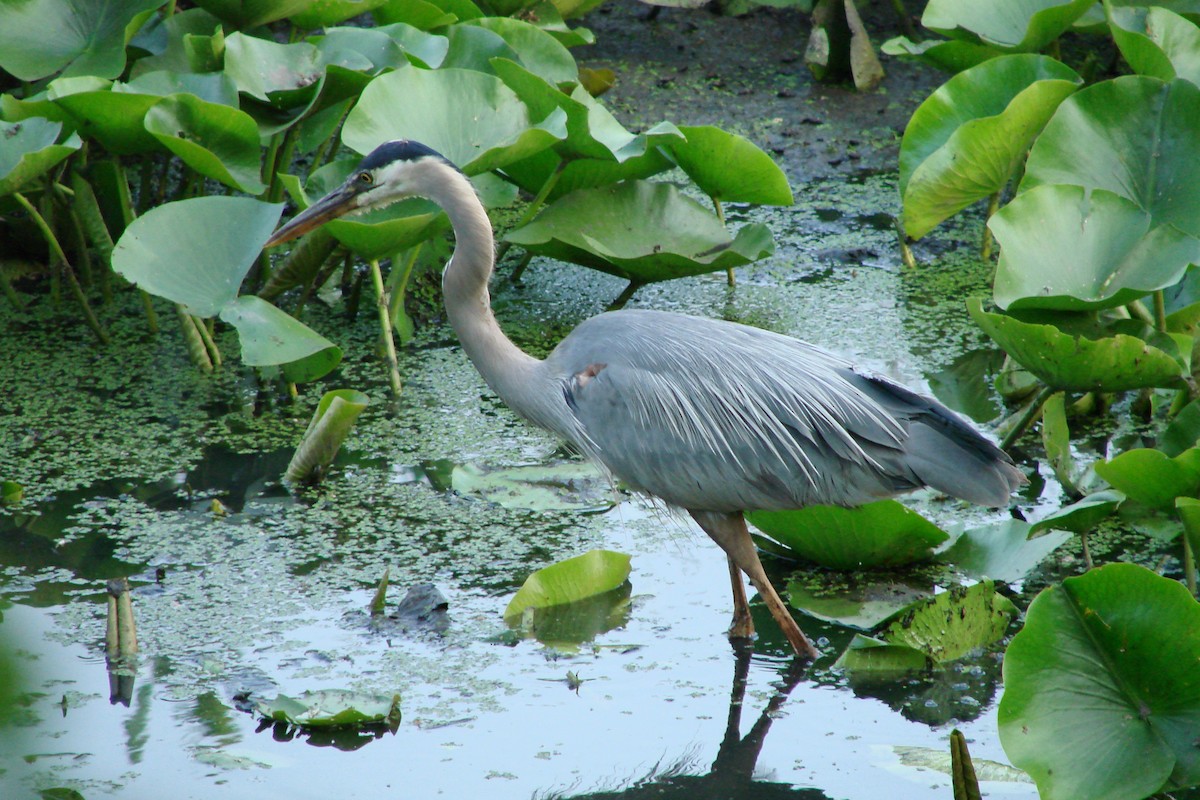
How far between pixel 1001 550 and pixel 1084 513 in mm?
381

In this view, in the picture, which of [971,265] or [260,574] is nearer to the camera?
[260,574]

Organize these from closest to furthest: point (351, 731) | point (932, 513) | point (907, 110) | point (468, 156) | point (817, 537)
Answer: point (351, 731) < point (817, 537) < point (932, 513) < point (468, 156) < point (907, 110)

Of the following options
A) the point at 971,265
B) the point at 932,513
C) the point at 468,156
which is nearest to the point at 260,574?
the point at 468,156

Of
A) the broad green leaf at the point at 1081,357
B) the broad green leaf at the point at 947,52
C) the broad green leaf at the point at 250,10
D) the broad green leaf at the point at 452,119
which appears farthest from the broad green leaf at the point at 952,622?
the broad green leaf at the point at 250,10

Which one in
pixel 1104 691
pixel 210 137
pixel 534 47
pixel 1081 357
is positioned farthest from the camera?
pixel 534 47

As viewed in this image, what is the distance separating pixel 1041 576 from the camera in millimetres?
3342

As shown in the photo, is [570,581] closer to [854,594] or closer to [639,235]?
[854,594]

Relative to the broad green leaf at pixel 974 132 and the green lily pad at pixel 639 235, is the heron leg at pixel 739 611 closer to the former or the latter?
the green lily pad at pixel 639 235

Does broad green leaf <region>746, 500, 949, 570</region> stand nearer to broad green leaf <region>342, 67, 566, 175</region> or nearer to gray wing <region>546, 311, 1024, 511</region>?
gray wing <region>546, 311, 1024, 511</region>

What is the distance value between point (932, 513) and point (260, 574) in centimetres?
194

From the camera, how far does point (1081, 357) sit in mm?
3031

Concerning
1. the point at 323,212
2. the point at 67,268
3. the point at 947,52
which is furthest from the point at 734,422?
the point at 947,52

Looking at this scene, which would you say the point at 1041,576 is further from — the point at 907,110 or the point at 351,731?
the point at 907,110

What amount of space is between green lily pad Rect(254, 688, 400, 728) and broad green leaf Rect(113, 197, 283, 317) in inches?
50.7
